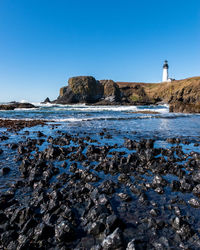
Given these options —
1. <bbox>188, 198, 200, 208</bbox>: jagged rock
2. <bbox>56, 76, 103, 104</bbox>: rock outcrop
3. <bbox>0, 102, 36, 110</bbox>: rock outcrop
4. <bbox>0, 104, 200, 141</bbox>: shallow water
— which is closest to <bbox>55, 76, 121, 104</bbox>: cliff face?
<bbox>56, 76, 103, 104</bbox>: rock outcrop

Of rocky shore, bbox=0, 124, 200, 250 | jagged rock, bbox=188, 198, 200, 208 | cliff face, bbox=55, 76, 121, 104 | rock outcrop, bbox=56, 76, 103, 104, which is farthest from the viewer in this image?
cliff face, bbox=55, 76, 121, 104

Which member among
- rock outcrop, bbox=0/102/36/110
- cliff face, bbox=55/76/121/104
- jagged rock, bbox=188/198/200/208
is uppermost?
cliff face, bbox=55/76/121/104

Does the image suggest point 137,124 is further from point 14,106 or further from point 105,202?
point 14,106

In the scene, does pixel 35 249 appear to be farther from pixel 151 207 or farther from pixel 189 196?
pixel 189 196

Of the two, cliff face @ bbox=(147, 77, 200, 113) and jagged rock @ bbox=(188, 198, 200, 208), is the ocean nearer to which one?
jagged rock @ bbox=(188, 198, 200, 208)

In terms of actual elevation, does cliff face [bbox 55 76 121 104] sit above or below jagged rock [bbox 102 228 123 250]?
above

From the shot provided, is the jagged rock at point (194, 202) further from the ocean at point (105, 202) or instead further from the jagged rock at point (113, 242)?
the jagged rock at point (113, 242)

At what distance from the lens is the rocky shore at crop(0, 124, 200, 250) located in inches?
160

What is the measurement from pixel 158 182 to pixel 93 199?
9.54 feet

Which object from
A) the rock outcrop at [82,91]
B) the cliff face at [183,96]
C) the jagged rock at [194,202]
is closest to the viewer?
the jagged rock at [194,202]

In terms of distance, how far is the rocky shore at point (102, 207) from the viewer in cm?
406

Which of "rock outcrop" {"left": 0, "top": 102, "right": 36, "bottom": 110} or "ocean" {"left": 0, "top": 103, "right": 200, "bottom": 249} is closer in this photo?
"ocean" {"left": 0, "top": 103, "right": 200, "bottom": 249}

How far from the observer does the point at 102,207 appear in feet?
16.4

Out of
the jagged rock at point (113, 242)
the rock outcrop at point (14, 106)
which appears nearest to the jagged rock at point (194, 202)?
the jagged rock at point (113, 242)
